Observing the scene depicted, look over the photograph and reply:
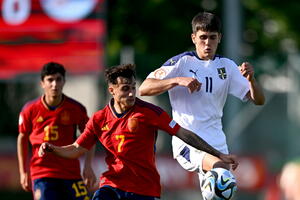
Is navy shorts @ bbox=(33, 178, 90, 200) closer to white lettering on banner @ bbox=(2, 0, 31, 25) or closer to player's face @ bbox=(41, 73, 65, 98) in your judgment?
player's face @ bbox=(41, 73, 65, 98)

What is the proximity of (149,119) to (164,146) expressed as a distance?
47.6ft

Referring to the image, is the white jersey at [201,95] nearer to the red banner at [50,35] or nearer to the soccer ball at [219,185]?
the soccer ball at [219,185]

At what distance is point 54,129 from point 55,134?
57mm

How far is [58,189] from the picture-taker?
10883 mm

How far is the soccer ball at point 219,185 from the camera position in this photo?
29.4ft

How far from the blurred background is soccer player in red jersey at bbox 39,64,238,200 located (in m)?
8.58

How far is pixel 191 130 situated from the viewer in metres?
9.62

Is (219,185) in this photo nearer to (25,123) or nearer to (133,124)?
(133,124)

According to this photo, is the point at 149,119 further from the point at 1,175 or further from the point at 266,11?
the point at 266,11

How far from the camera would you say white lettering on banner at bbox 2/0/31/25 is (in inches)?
804

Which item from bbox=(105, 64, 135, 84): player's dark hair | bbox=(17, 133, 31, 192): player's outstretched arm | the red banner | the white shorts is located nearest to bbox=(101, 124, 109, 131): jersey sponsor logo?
bbox=(105, 64, 135, 84): player's dark hair

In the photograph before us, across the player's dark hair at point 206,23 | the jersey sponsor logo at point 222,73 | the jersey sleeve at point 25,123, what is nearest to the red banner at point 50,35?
the jersey sleeve at point 25,123

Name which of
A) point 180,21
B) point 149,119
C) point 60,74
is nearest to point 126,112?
point 149,119

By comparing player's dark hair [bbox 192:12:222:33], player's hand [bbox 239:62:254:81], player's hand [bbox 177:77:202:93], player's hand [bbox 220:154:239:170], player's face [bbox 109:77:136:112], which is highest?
player's dark hair [bbox 192:12:222:33]
